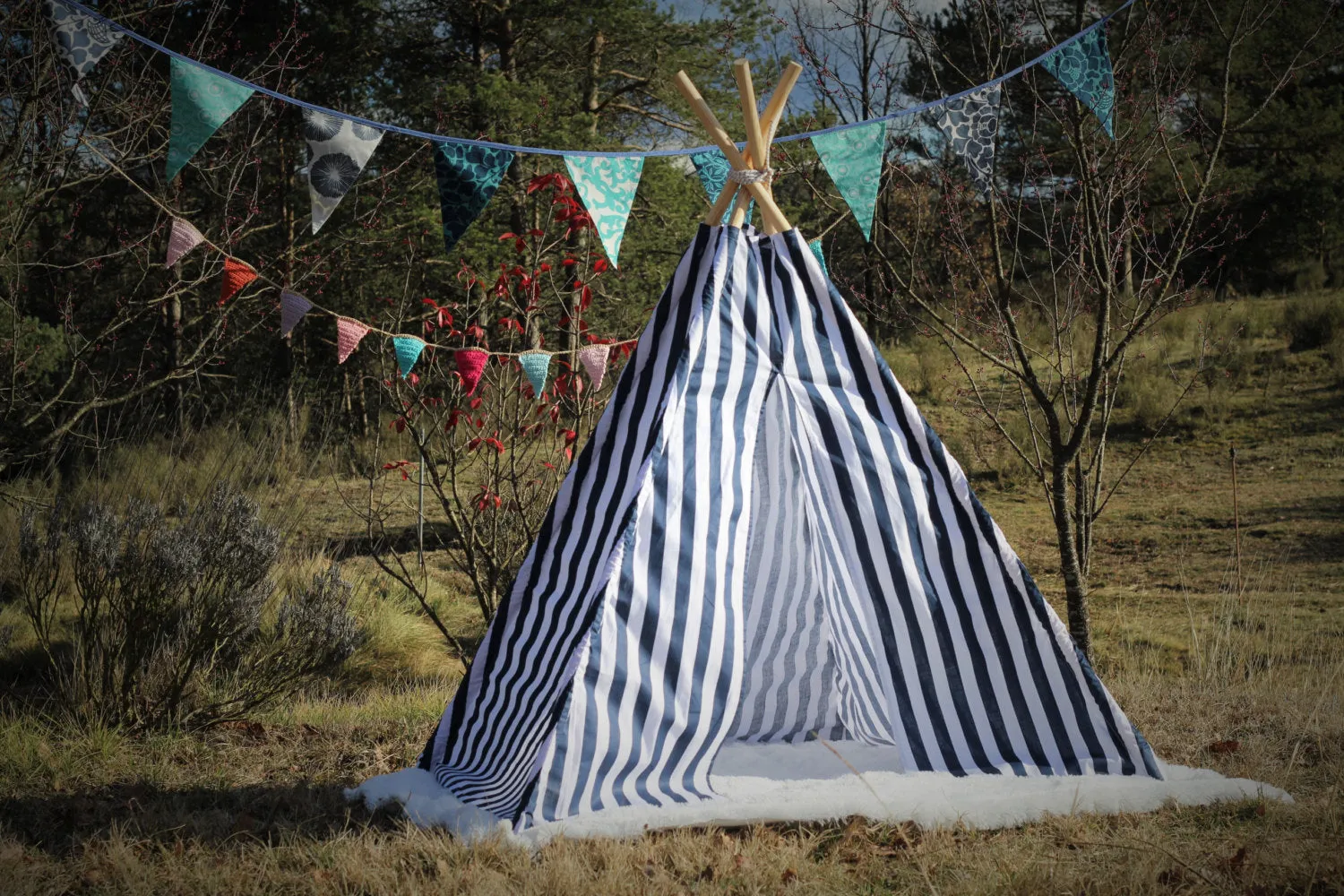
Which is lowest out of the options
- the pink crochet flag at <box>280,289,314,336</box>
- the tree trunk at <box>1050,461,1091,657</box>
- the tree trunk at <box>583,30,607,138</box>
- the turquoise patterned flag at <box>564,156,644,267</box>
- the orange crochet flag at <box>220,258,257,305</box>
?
the tree trunk at <box>1050,461,1091,657</box>

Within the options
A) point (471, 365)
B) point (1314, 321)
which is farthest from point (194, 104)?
point (1314, 321)

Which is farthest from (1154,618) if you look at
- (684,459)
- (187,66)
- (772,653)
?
(187,66)

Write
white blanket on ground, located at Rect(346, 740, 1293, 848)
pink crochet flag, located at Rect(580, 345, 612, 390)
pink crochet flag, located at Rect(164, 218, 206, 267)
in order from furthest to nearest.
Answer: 1. pink crochet flag, located at Rect(580, 345, 612, 390)
2. pink crochet flag, located at Rect(164, 218, 206, 267)
3. white blanket on ground, located at Rect(346, 740, 1293, 848)

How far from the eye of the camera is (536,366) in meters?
3.96

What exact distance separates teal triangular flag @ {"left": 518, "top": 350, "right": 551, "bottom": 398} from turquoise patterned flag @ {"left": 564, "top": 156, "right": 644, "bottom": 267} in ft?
1.74

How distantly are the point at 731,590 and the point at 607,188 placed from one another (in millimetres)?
1593

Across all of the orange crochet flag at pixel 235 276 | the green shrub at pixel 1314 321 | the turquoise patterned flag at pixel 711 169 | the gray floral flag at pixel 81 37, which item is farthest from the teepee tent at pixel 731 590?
the green shrub at pixel 1314 321

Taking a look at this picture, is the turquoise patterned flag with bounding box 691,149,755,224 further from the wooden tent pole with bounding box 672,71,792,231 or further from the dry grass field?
the dry grass field

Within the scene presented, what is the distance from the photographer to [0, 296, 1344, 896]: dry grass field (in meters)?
2.45

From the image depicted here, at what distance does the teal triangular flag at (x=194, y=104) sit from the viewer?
316 centimetres

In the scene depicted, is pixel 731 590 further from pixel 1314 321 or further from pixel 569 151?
pixel 1314 321

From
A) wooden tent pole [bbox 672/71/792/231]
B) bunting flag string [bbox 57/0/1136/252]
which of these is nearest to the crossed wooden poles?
wooden tent pole [bbox 672/71/792/231]

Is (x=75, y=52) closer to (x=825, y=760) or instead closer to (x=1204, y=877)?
(x=825, y=760)

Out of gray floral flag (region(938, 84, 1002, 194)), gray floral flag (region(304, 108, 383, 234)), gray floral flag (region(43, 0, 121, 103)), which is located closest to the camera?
gray floral flag (region(43, 0, 121, 103))
